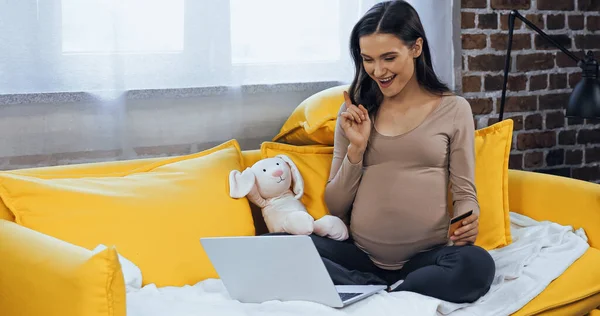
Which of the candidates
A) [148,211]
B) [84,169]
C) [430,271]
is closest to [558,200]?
[430,271]

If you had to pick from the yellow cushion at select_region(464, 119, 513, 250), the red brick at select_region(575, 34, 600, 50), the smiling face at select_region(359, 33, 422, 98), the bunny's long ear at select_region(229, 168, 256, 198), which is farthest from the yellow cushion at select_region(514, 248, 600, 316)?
the red brick at select_region(575, 34, 600, 50)

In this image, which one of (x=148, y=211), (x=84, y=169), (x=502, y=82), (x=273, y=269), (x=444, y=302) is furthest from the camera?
(x=502, y=82)

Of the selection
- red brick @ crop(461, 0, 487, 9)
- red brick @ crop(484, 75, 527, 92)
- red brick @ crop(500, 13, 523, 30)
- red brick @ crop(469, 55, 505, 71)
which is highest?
red brick @ crop(461, 0, 487, 9)

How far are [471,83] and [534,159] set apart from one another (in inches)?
17.2

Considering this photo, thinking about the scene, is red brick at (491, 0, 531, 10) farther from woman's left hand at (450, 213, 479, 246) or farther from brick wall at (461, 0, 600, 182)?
woman's left hand at (450, 213, 479, 246)

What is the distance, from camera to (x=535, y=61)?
9.39ft

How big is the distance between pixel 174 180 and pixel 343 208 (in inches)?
18.1

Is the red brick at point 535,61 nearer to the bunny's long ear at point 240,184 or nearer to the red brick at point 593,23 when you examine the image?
the red brick at point 593,23

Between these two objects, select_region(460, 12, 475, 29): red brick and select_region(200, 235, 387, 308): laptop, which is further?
select_region(460, 12, 475, 29): red brick

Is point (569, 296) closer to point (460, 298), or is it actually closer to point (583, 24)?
point (460, 298)

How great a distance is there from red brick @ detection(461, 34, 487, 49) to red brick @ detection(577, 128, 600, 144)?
62 centimetres

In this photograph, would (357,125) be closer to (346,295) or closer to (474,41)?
(346,295)

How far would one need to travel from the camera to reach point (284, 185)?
2008 millimetres

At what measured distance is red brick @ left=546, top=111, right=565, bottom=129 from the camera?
2.93m
